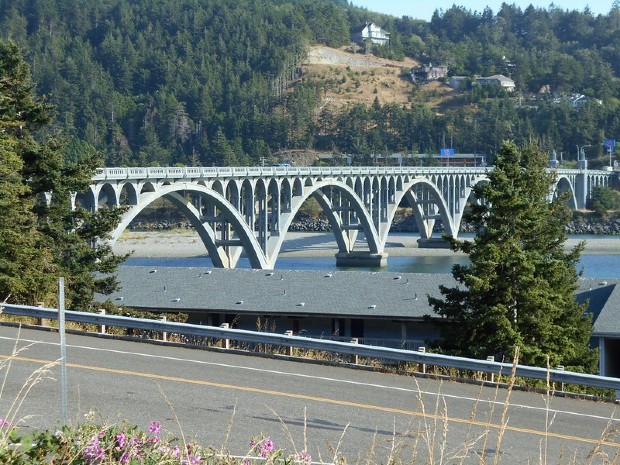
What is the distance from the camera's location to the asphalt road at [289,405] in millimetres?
8852

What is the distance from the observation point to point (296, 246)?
8962 cm

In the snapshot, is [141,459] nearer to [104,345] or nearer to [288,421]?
[288,421]

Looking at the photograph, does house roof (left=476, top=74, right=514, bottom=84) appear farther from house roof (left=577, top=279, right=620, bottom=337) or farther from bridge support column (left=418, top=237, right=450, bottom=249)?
house roof (left=577, top=279, right=620, bottom=337)

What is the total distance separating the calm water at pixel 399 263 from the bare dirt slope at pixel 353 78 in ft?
283

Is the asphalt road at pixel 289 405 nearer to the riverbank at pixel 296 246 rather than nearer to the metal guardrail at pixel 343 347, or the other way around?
the metal guardrail at pixel 343 347

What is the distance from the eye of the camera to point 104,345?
14031mm

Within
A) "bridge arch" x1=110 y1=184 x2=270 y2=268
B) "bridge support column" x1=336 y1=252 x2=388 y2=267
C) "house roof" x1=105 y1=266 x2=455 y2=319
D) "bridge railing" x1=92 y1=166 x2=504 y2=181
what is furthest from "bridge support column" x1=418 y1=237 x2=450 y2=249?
"house roof" x1=105 y1=266 x2=455 y2=319

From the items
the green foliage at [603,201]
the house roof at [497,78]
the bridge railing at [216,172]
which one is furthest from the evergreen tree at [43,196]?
the house roof at [497,78]

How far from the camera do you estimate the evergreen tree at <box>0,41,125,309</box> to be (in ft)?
75.9

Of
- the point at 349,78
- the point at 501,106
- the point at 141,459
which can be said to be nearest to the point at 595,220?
the point at 501,106

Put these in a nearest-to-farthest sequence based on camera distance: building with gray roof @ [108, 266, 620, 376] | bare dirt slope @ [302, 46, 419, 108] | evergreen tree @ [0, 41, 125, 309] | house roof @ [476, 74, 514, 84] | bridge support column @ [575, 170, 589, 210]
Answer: evergreen tree @ [0, 41, 125, 309]
building with gray roof @ [108, 266, 620, 376]
bridge support column @ [575, 170, 589, 210]
bare dirt slope @ [302, 46, 419, 108]
house roof @ [476, 74, 514, 84]

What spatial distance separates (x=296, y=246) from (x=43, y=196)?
61040mm

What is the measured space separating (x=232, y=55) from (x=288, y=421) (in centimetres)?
18344

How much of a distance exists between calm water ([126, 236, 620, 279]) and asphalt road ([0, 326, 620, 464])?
5580 centimetres
